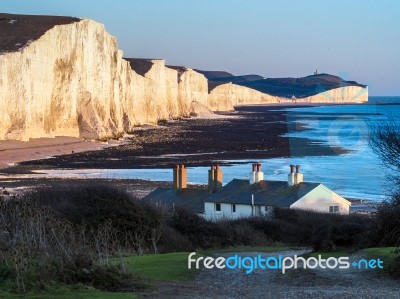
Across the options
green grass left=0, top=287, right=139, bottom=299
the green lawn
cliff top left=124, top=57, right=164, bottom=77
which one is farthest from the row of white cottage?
cliff top left=124, top=57, right=164, bottom=77

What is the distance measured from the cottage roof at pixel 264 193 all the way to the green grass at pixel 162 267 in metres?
12.2

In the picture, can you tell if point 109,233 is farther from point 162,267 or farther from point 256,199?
point 256,199

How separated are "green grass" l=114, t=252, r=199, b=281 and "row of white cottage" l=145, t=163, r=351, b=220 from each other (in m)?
11.8

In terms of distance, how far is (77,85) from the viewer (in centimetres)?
7312

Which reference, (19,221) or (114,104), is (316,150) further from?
(19,221)

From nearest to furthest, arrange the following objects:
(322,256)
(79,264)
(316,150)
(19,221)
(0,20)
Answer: (79,264) → (19,221) → (322,256) → (316,150) → (0,20)

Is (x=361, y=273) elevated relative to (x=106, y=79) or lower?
lower

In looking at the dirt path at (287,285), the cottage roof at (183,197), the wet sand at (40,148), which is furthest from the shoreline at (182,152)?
the dirt path at (287,285)

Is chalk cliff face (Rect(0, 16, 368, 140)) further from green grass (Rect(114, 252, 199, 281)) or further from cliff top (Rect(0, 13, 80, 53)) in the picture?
green grass (Rect(114, 252, 199, 281))

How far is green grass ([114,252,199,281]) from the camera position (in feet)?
44.7

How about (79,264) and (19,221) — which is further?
(19,221)

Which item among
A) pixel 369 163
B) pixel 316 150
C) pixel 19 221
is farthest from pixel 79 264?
pixel 316 150

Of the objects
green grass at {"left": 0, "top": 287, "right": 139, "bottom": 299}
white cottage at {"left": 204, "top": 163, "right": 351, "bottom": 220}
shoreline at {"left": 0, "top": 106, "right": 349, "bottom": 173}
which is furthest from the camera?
shoreline at {"left": 0, "top": 106, "right": 349, "bottom": 173}

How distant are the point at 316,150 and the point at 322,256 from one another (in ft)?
160
